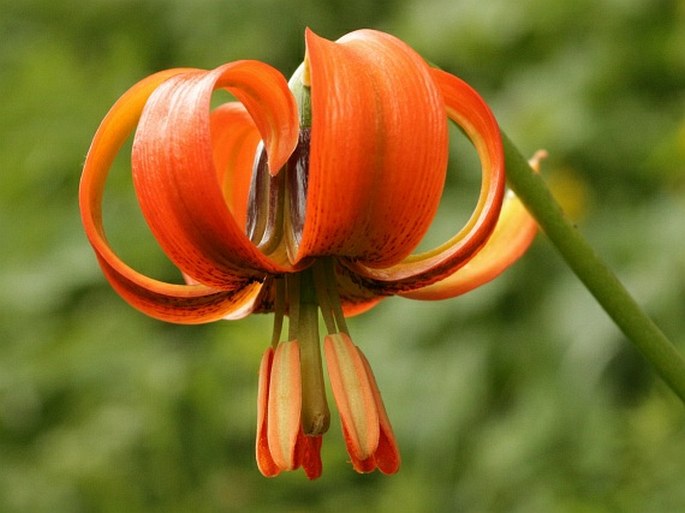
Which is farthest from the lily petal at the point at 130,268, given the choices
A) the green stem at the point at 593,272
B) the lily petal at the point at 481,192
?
the green stem at the point at 593,272

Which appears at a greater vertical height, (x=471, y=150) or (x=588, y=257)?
(x=588, y=257)

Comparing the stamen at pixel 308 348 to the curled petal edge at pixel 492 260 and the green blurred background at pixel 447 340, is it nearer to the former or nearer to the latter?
the curled petal edge at pixel 492 260

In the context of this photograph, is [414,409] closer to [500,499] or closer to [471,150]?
[500,499]

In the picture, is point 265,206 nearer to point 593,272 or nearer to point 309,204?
point 309,204

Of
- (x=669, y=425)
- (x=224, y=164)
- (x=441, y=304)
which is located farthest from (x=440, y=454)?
(x=224, y=164)

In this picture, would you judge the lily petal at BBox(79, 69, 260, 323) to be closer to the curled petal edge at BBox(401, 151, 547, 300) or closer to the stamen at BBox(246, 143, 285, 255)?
the stamen at BBox(246, 143, 285, 255)

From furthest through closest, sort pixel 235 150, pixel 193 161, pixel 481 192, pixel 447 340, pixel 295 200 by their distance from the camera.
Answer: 1. pixel 447 340
2. pixel 235 150
3. pixel 295 200
4. pixel 481 192
5. pixel 193 161

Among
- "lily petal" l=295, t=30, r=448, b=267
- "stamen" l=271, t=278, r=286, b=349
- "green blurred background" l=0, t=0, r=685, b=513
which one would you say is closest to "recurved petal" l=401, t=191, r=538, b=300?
"stamen" l=271, t=278, r=286, b=349

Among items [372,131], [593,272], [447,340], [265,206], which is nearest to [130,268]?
[265,206]
